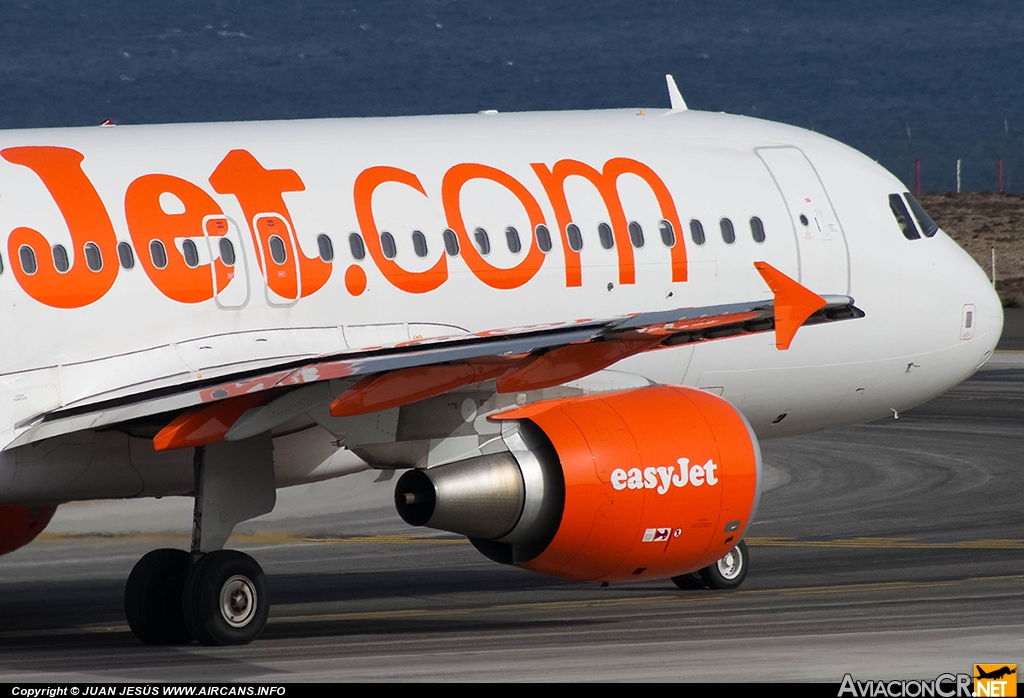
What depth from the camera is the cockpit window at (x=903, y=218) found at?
2302 centimetres

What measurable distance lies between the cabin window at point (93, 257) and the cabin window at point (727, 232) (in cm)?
700

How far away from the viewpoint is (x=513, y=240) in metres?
20.3

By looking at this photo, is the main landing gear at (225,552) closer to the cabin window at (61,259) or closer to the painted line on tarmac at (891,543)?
the cabin window at (61,259)

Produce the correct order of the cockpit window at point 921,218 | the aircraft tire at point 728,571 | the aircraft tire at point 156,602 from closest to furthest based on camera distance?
the aircraft tire at point 156,602, the aircraft tire at point 728,571, the cockpit window at point 921,218

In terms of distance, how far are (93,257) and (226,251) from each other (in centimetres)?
131

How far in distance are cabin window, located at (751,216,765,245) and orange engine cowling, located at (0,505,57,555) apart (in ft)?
27.3

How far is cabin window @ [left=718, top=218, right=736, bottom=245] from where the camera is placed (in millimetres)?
Result: 21547

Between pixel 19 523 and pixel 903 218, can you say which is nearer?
pixel 19 523

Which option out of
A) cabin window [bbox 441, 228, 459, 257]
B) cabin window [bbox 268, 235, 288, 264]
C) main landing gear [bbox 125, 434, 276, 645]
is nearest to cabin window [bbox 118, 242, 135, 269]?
cabin window [bbox 268, 235, 288, 264]

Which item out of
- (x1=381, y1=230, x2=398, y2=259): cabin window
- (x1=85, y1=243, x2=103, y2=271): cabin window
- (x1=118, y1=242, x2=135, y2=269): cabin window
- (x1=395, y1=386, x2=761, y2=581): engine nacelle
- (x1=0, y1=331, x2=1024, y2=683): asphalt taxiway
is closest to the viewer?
(x1=0, y1=331, x2=1024, y2=683): asphalt taxiway

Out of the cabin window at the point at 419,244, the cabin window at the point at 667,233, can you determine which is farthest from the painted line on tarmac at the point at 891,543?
the cabin window at the point at 419,244

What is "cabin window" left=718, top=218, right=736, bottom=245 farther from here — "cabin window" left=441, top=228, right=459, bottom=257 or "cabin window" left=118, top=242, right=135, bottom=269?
"cabin window" left=118, top=242, right=135, bottom=269

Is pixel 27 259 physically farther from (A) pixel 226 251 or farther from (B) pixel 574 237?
(B) pixel 574 237

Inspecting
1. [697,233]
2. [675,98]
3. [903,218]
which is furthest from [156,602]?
[903,218]
